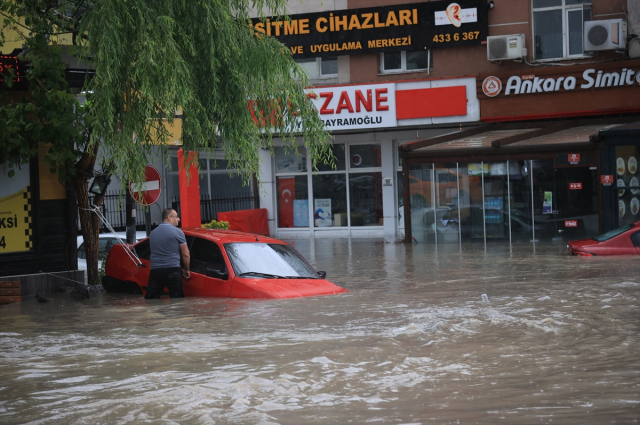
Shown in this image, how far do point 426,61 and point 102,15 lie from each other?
14919 millimetres

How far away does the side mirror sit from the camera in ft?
34.7

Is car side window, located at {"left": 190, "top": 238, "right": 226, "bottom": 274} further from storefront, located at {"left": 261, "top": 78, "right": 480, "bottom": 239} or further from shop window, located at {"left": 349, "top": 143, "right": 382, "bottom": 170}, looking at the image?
shop window, located at {"left": 349, "top": 143, "right": 382, "bottom": 170}

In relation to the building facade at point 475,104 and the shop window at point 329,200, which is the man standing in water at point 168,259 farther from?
the shop window at point 329,200

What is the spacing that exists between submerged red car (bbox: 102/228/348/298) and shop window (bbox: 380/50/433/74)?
1373 centimetres

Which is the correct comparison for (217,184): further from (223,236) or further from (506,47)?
(223,236)

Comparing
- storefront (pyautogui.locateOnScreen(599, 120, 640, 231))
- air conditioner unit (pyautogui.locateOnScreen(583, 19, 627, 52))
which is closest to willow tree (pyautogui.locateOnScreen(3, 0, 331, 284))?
storefront (pyautogui.locateOnScreen(599, 120, 640, 231))

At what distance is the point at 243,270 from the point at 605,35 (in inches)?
585

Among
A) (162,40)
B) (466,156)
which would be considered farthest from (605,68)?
(162,40)

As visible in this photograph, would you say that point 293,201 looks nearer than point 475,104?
No

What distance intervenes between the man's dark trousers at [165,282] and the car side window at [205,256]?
0.36 m

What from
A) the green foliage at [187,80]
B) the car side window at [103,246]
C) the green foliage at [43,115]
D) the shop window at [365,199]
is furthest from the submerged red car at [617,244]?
the green foliage at [43,115]

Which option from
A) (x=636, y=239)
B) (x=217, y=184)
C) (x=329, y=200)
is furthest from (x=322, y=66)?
(x=636, y=239)

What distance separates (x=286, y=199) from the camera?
89.7 feet

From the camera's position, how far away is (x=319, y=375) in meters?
6.46
